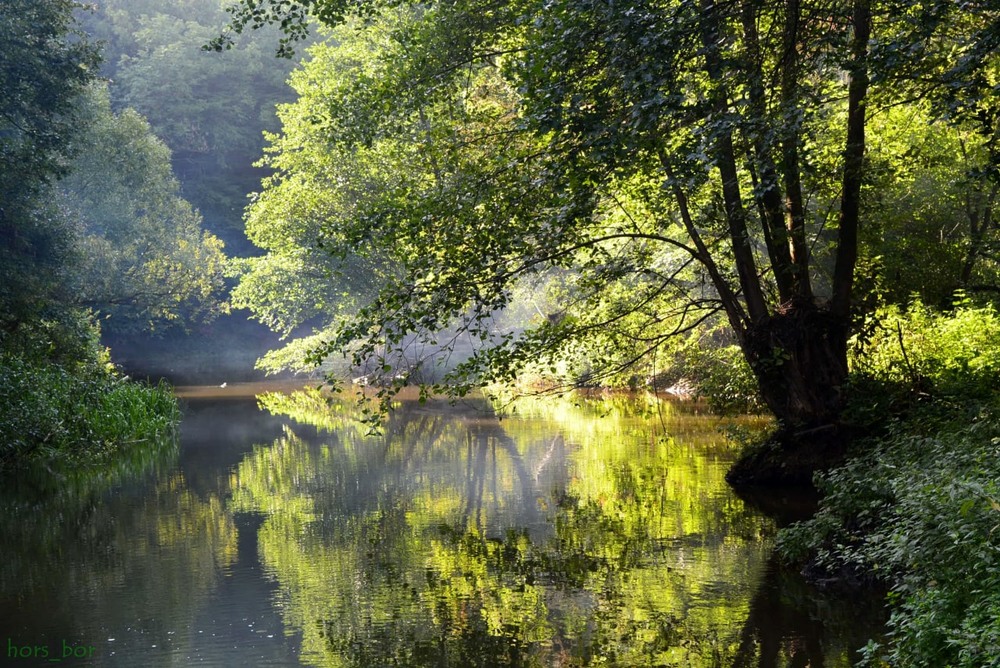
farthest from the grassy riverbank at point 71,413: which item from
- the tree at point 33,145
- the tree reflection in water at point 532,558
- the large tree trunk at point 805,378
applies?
the large tree trunk at point 805,378

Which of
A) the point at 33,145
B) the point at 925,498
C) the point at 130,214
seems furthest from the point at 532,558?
the point at 130,214

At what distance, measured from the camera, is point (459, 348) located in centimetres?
3759

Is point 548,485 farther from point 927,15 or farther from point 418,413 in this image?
point 418,413

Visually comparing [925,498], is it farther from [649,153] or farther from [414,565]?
[414,565]

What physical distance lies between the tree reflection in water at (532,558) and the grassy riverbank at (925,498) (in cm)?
63

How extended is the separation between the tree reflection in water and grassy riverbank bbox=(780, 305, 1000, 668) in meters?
0.63

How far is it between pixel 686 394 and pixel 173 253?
25956mm

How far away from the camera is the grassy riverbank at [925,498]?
5.56 m

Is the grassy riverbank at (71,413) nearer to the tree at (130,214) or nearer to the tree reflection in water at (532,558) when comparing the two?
the tree reflection in water at (532,558)

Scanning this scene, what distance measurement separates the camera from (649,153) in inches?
402

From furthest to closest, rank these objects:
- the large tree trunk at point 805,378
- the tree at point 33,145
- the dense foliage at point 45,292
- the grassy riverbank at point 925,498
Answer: the tree at point 33,145 → the dense foliage at point 45,292 → the large tree trunk at point 805,378 → the grassy riverbank at point 925,498

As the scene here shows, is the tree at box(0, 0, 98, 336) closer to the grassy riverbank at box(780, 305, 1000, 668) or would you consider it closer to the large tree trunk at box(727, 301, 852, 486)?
the large tree trunk at box(727, 301, 852, 486)

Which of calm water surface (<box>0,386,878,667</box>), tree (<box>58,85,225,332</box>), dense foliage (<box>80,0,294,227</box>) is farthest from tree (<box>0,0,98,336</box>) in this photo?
dense foliage (<box>80,0,294,227</box>)

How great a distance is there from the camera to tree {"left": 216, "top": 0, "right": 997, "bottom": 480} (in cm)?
879
